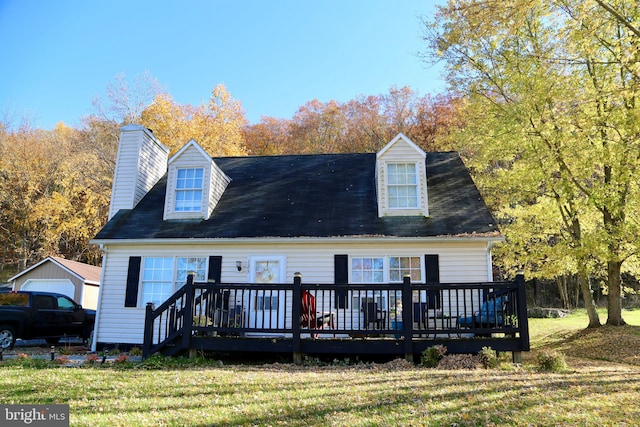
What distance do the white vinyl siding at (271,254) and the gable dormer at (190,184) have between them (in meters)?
1.42

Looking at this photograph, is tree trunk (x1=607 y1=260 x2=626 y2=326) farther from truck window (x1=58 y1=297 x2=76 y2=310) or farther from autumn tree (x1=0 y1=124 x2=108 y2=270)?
autumn tree (x1=0 y1=124 x2=108 y2=270)

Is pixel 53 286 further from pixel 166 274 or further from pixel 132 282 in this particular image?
pixel 166 274

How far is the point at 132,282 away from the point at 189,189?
127 inches

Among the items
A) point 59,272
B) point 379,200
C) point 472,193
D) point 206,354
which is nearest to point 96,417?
point 206,354

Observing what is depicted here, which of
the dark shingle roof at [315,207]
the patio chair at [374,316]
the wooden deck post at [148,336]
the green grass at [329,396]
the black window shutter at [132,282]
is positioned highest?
the dark shingle roof at [315,207]

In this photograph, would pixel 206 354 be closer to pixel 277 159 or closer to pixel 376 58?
pixel 277 159

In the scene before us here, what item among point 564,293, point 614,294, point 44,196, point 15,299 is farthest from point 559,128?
point 44,196

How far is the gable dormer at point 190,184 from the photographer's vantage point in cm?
1335

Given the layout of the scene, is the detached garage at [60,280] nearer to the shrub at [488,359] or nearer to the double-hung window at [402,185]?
the double-hung window at [402,185]

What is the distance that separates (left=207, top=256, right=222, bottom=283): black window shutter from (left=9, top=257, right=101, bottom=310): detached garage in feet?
39.5

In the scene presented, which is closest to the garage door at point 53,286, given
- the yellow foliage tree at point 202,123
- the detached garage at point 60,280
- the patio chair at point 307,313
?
the detached garage at point 60,280

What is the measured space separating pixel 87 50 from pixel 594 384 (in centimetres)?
1814

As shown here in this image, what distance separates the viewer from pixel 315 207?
1335 centimetres

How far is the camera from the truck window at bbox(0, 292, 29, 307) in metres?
12.7
